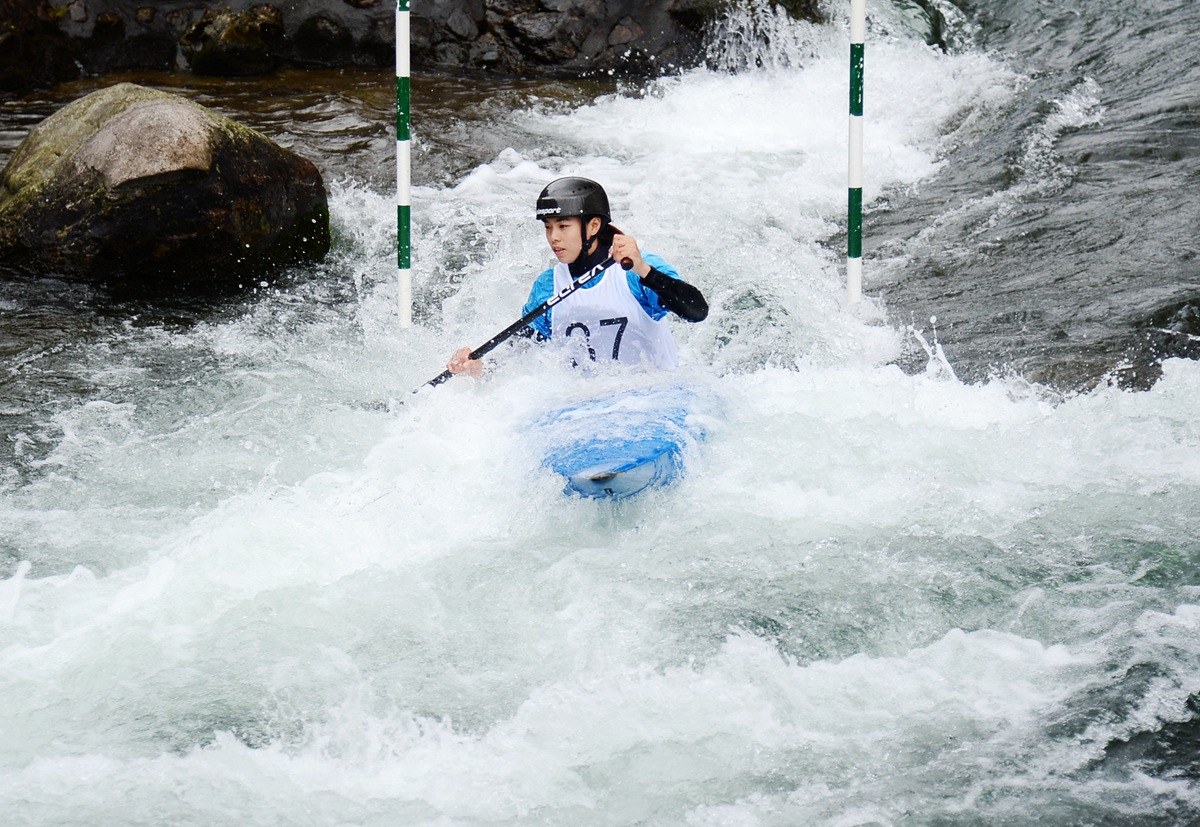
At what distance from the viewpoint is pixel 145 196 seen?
20.8 feet

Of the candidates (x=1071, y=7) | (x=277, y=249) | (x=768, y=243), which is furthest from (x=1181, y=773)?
(x=1071, y=7)

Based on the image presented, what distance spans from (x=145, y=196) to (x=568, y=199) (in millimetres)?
2806

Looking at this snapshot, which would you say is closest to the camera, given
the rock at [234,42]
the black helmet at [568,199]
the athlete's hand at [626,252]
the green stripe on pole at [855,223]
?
the athlete's hand at [626,252]

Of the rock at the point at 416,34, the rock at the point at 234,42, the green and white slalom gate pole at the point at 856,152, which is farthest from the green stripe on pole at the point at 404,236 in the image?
the rock at the point at 234,42

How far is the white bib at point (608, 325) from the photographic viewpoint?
4891 millimetres

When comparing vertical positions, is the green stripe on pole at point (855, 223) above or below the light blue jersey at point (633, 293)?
above

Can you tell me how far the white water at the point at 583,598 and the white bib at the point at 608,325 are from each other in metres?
0.19

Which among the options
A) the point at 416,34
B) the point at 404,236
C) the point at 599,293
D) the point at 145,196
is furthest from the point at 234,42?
the point at 599,293

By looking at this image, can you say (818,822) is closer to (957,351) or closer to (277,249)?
(957,351)

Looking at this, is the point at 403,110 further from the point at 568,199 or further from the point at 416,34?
the point at 416,34

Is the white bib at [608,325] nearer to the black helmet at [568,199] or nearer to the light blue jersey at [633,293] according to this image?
the light blue jersey at [633,293]

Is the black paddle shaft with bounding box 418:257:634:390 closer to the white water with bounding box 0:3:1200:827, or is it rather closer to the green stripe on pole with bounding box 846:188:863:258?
the white water with bounding box 0:3:1200:827

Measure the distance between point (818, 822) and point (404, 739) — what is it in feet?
3.70

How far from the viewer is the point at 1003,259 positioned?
21.9 ft
